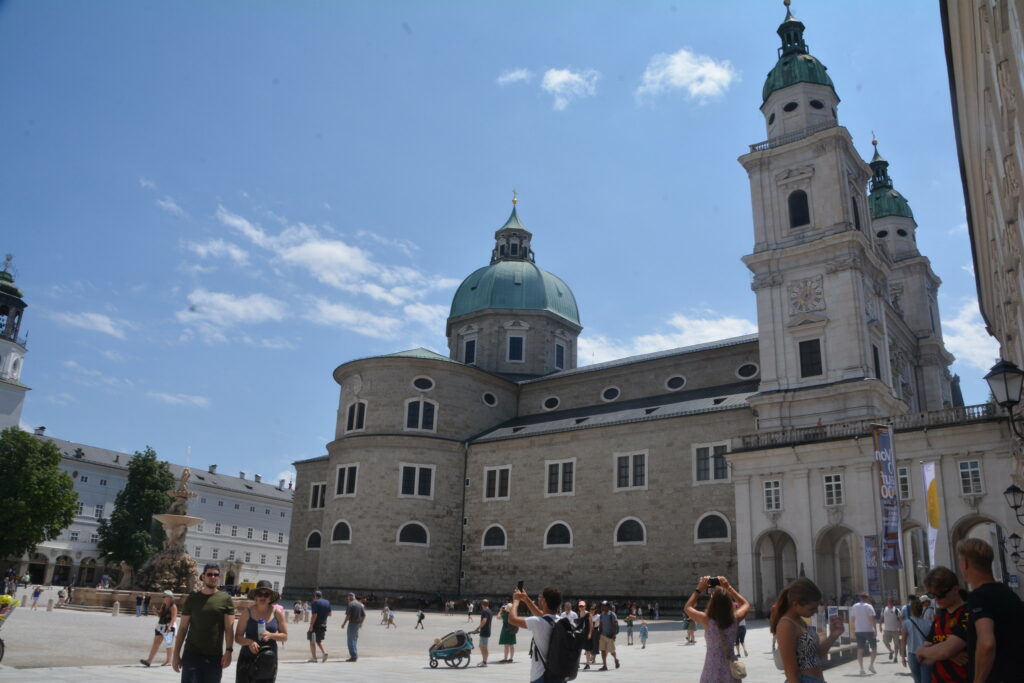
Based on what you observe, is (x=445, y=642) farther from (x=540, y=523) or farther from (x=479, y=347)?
(x=479, y=347)

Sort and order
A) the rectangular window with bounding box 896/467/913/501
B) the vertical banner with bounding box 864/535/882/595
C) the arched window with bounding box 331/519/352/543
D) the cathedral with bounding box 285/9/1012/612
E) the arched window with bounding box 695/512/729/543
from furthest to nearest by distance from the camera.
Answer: the arched window with bounding box 331/519/352/543, the arched window with bounding box 695/512/729/543, the cathedral with bounding box 285/9/1012/612, the rectangular window with bounding box 896/467/913/501, the vertical banner with bounding box 864/535/882/595

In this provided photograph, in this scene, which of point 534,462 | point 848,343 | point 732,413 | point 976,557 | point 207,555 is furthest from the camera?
point 207,555

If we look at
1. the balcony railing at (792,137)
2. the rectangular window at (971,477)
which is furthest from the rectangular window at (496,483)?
the rectangular window at (971,477)

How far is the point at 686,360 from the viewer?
44.7 m

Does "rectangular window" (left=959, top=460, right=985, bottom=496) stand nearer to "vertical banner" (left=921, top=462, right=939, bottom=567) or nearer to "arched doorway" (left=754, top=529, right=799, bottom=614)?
"vertical banner" (left=921, top=462, right=939, bottom=567)

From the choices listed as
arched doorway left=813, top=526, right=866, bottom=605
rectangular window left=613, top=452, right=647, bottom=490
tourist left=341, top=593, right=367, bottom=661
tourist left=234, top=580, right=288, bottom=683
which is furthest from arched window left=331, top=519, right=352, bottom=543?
tourist left=234, top=580, right=288, bottom=683

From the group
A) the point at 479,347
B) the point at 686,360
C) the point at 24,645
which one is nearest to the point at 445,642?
the point at 24,645

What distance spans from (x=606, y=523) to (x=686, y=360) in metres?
11.0

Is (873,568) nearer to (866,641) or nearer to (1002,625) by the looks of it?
(866,641)

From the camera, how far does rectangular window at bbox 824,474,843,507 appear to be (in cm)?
2973

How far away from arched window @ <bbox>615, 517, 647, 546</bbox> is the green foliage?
33854mm

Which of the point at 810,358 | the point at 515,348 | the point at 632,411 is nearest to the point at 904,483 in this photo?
the point at 810,358

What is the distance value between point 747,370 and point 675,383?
13.8 ft

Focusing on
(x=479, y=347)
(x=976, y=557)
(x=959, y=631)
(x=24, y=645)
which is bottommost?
(x=24, y=645)
